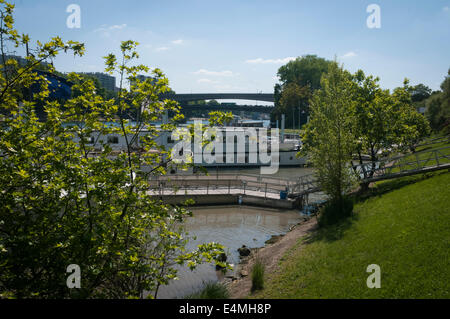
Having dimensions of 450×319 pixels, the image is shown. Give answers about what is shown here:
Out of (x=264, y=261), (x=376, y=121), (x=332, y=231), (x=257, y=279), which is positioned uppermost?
(x=376, y=121)

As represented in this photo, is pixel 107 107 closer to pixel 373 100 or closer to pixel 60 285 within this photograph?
pixel 60 285

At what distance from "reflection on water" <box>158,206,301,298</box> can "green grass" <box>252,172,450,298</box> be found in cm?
357

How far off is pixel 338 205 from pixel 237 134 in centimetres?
2780

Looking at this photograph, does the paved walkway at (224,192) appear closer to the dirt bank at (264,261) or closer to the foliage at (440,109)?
the dirt bank at (264,261)

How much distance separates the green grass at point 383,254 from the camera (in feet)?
24.3

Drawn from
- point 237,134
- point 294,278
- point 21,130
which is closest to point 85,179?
point 21,130

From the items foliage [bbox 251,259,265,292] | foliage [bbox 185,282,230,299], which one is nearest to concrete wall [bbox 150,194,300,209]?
foliage [bbox 251,259,265,292]

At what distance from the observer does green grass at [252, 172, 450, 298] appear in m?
7.40

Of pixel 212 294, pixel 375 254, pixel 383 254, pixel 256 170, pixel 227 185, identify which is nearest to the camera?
pixel 212 294

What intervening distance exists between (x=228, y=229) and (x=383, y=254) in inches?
447

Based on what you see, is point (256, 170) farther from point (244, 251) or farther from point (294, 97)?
point (294, 97)

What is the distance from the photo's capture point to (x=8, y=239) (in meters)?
4.16

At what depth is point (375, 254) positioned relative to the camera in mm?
9367

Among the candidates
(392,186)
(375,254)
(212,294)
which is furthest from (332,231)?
(212,294)
